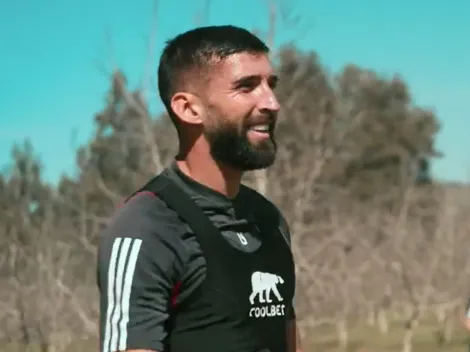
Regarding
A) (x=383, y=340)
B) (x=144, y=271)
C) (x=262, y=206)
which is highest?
(x=262, y=206)

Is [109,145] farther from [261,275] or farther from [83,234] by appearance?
[261,275]

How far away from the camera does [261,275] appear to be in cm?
144

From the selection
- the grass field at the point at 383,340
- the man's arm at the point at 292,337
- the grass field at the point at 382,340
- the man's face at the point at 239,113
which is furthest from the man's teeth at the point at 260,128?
the grass field at the point at 383,340

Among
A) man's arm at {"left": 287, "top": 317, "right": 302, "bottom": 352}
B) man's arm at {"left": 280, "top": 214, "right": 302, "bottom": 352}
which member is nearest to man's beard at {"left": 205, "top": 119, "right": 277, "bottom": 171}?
man's arm at {"left": 280, "top": 214, "right": 302, "bottom": 352}

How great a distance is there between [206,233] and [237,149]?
0.16m

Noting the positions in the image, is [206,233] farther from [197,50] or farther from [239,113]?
[197,50]

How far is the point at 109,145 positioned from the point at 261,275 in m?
8.86

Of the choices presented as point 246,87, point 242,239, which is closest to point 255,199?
point 242,239

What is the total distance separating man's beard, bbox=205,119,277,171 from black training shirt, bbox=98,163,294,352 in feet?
0.49

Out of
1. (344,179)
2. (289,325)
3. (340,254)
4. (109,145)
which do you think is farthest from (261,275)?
(344,179)

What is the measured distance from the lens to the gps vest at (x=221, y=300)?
4.48 ft

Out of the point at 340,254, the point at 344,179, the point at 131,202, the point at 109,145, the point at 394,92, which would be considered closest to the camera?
the point at 131,202

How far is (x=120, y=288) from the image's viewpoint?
1.31 meters

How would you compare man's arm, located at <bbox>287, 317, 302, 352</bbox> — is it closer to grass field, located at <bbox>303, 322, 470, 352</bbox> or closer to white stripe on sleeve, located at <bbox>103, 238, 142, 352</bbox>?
white stripe on sleeve, located at <bbox>103, 238, 142, 352</bbox>
